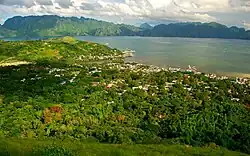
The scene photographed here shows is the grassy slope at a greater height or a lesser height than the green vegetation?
greater

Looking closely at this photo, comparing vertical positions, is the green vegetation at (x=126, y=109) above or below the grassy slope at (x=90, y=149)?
below

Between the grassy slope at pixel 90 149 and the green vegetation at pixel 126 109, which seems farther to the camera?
the green vegetation at pixel 126 109

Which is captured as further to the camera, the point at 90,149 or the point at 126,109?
the point at 126,109

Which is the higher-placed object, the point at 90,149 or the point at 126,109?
the point at 90,149

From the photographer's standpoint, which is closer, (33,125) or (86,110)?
(33,125)

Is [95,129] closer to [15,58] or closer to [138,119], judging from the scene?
[138,119]

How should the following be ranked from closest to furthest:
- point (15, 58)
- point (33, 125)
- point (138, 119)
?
point (33, 125) → point (138, 119) → point (15, 58)

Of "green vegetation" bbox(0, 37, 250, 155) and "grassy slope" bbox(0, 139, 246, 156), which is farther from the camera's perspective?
"green vegetation" bbox(0, 37, 250, 155)

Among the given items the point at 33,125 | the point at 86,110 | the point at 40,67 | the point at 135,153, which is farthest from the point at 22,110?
the point at 40,67
